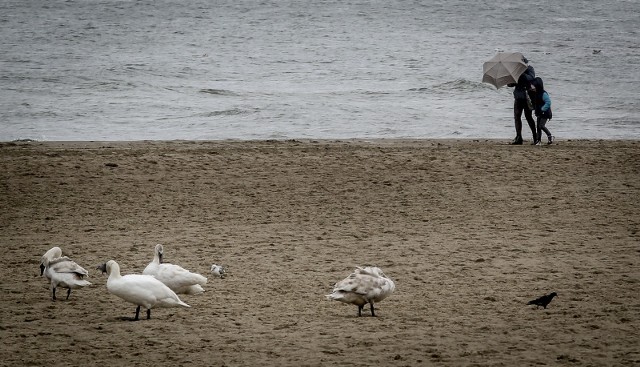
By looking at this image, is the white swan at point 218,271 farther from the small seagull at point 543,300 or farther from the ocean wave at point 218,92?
the ocean wave at point 218,92

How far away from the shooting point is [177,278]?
33.6 feet

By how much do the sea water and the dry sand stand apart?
7934mm

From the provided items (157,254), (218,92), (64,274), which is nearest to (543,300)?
(157,254)

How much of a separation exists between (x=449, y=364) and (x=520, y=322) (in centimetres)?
150

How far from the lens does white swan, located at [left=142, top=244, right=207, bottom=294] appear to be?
1020 centimetres

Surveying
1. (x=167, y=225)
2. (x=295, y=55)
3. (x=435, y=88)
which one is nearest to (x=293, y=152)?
(x=167, y=225)

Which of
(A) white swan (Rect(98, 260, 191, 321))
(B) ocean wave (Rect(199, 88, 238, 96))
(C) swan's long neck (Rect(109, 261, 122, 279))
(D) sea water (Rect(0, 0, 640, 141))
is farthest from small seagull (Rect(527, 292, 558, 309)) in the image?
(B) ocean wave (Rect(199, 88, 238, 96))

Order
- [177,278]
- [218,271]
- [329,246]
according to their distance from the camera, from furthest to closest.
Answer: [329,246] → [218,271] → [177,278]

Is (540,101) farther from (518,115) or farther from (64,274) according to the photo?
(64,274)

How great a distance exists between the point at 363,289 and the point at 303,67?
38.0 meters

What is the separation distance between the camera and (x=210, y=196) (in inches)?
614

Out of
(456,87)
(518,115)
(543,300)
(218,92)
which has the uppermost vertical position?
(543,300)

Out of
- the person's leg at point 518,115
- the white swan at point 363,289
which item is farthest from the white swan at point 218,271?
the person's leg at point 518,115

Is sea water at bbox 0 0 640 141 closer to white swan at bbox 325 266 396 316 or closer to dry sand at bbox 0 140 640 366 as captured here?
dry sand at bbox 0 140 640 366
